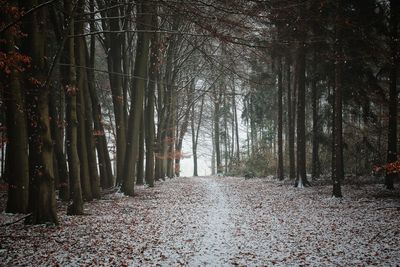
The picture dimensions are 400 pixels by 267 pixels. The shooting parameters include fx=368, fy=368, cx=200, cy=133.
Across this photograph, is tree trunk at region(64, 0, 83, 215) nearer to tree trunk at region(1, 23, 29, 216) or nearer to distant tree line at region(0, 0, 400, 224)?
distant tree line at region(0, 0, 400, 224)

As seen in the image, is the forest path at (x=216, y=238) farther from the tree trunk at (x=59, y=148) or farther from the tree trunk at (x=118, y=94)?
the tree trunk at (x=118, y=94)

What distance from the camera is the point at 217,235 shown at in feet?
30.6

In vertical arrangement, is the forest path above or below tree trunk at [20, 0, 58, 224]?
below

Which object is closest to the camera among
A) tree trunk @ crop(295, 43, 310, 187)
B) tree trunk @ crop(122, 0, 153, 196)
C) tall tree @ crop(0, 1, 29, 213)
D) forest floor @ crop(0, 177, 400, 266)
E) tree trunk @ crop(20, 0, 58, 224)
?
forest floor @ crop(0, 177, 400, 266)

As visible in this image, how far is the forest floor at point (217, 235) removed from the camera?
7.30 meters

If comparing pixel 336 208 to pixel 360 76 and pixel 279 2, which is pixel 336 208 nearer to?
pixel 279 2

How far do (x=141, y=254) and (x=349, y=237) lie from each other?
4.94 metres

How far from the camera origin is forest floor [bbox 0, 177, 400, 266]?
7.30 meters

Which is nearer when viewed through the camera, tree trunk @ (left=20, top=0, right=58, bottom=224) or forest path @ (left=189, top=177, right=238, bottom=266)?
forest path @ (left=189, top=177, right=238, bottom=266)

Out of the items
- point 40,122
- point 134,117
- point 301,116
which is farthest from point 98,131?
point 301,116

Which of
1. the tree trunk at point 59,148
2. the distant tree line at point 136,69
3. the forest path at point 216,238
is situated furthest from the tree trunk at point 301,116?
the tree trunk at point 59,148

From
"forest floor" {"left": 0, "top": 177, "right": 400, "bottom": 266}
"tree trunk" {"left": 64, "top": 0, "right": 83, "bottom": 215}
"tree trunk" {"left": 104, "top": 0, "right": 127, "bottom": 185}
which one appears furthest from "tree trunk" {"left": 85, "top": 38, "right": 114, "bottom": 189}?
"tree trunk" {"left": 64, "top": 0, "right": 83, "bottom": 215}

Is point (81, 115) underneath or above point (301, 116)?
underneath

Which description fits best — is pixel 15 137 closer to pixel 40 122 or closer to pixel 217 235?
pixel 40 122
